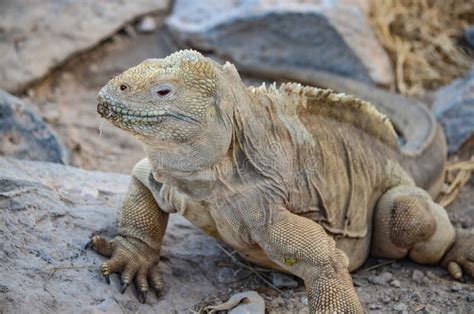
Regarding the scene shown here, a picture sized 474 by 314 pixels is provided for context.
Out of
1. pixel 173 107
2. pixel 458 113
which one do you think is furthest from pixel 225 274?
pixel 458 113

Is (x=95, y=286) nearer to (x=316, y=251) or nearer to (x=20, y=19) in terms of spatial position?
(x=316, y=251)

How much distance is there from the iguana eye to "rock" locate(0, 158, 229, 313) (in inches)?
46.9

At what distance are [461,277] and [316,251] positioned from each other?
1.48 metres

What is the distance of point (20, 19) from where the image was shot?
8.02 meters

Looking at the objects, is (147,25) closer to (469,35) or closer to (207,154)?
(469,35)

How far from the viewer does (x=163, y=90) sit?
144 inches

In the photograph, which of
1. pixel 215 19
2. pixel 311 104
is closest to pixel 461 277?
pixel 311 104

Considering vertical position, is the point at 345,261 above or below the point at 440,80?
above

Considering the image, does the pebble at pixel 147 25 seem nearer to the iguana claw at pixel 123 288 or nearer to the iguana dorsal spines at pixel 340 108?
the iguana dorsal spines at pixel 340 108

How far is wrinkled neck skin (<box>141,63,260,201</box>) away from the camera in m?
3.76

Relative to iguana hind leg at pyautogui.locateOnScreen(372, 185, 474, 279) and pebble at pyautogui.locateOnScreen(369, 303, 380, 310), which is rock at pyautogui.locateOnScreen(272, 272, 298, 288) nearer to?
pebble at pyautogui.locateOnScreen(369, 303, 380, 310)

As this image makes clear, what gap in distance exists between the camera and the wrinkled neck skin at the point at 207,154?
3.76 meters

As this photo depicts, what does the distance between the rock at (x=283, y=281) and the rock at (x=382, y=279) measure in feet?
1.88

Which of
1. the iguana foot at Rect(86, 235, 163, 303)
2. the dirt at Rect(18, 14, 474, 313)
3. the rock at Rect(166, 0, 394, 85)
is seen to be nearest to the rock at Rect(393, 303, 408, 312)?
the dirt at Rect(18, 14, 474, 313)
